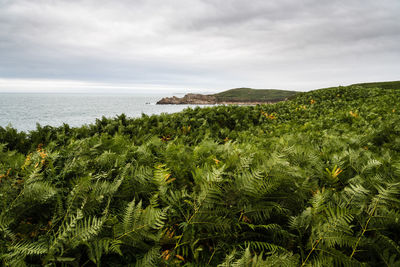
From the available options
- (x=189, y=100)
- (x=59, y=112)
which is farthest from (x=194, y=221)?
(x=189, y=100)

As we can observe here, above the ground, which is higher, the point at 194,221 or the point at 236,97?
the point at 236,97

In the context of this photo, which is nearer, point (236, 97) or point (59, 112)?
point (59, 112)

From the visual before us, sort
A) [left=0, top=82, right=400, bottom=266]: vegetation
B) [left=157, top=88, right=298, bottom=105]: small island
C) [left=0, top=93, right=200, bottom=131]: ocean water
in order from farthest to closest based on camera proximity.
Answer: [left=157, top=88, right=298, bottom=105]: small island → [left=0, top=93, right=200, bottom=131]: ocean water → [left=0, top=82, right=400, bottom=266]: vegetation

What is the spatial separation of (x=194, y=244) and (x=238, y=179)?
0.52 m

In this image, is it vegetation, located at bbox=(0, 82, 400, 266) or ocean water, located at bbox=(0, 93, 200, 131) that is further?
ocean water, located at bbox=(0, 93, 200, 131)

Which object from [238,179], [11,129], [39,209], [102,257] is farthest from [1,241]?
[11,129]

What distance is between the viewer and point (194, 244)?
1.24 metres

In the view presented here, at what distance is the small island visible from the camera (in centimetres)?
10899

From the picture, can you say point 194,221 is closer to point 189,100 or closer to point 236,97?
point 189,100

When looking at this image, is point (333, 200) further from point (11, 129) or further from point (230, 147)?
point (11, 129)

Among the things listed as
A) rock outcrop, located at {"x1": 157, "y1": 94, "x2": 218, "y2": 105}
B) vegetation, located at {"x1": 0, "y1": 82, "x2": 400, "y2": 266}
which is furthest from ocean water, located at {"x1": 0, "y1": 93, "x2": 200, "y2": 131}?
rock outcrop, located at {"x1": 157, "y1": 94, "x2": 218, "y2": 105}

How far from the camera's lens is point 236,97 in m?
126

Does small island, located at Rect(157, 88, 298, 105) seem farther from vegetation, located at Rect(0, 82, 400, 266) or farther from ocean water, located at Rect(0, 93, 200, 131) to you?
vegetation, located at Rect(0, 82, 400, 266)

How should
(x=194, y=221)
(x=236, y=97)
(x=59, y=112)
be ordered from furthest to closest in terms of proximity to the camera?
(x=236, y=97), (x=59, y=112), (x=194, y=221)
